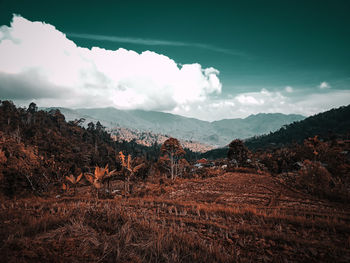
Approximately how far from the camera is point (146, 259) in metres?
2.39

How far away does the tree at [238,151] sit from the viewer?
38250 mm

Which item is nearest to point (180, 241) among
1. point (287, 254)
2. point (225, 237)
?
point (225, 237)

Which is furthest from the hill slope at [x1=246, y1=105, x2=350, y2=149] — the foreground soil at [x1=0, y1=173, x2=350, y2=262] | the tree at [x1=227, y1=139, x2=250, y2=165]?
the foreground soil at [x1=0, y1=173, x2=350, y2=262]

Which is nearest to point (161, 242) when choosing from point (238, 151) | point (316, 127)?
point (238, 151)

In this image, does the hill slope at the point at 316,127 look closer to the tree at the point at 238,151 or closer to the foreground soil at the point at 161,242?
the tree at the point at 238,151

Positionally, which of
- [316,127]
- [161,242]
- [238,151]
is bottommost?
[238,151]

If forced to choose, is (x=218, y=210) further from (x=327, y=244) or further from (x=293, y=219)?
(x=327, y=244)

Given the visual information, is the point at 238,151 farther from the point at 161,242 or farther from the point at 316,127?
the point at 316,127

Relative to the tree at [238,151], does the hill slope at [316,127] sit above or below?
above

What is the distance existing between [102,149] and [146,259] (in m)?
77.4

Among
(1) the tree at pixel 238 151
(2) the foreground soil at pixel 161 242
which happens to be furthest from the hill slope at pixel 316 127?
(2) the foreground soil at pixel 161 242

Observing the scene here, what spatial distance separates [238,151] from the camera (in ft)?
128

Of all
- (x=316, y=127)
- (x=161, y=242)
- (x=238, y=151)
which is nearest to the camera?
(x=161, y=242)

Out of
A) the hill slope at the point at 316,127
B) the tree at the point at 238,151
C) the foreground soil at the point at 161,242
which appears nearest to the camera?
the foreground soil at the point at 161,242
